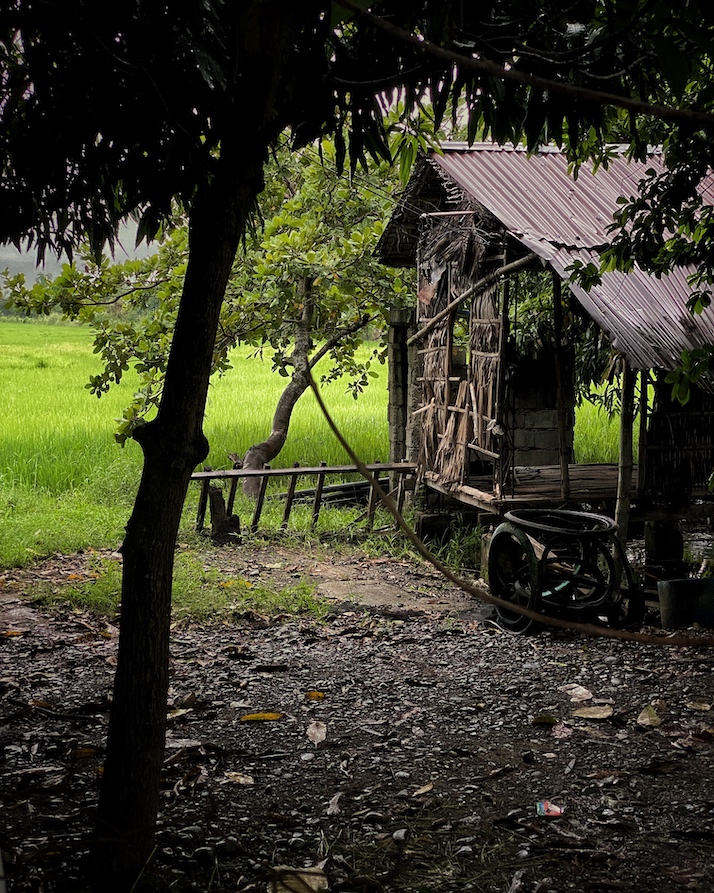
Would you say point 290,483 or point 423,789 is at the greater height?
point 290,483

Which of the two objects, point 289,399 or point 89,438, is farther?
point 89,438

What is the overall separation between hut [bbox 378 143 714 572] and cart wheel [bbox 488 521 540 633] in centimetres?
90

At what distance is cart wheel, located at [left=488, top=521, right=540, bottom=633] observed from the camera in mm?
6691

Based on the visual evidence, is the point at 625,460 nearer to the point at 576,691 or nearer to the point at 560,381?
the point at 560,381

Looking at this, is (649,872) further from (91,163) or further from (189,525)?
(189,525)

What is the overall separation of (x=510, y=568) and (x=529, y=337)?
4142 mm

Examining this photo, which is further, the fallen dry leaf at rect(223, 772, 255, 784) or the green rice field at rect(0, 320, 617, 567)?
the green rice field at rect(0, 320, 617, 567)

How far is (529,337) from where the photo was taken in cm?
1057

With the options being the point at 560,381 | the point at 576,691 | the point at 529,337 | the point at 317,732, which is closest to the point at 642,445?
the point at 560,381

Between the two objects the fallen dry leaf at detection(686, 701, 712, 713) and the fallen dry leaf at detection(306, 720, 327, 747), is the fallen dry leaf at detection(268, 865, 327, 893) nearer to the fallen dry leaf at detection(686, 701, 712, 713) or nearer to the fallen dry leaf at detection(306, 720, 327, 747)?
the fallen dry leaf at detection(306, 720, 327, 747)

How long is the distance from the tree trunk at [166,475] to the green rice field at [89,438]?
5.49m

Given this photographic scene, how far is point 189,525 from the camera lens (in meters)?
9.48

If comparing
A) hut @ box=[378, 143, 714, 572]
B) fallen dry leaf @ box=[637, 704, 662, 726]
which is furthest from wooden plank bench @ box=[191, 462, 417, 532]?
fallen dry leaf @ box=[637, 704, 662, 726]

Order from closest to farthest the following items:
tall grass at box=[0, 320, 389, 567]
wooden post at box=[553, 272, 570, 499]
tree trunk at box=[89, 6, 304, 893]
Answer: tree trunk at box=[89, 6, 304, 893], wooden post at box=[553, 272, 570, 499], tall grass at box=[0, 320, 389, 567]
